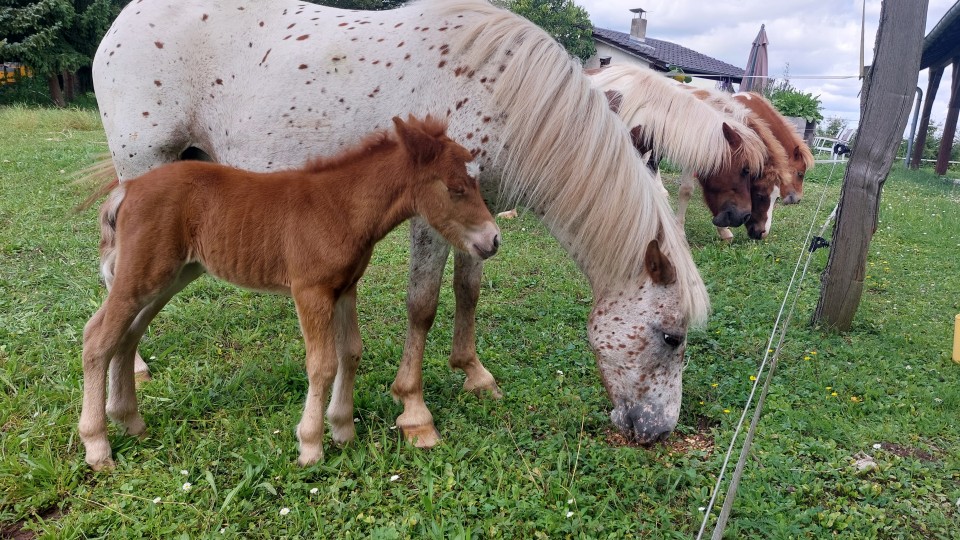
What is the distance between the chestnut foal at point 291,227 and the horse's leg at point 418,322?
445 mm

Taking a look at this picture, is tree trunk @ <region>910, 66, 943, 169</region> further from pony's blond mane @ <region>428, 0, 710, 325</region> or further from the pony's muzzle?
pony's blond mane @ <region>428, 0, 710, 325</region>

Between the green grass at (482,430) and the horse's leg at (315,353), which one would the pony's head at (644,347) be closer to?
the green grass at (482,430)

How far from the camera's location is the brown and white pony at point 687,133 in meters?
5.70

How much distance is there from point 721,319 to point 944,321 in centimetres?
173

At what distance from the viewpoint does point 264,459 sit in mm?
2564

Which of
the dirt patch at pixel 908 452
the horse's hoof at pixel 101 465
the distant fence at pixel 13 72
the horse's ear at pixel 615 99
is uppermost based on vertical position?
the distant fence at pixel 13 72

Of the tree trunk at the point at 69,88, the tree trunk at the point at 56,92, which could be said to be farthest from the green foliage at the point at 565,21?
the tree trunk at the point at 69,88

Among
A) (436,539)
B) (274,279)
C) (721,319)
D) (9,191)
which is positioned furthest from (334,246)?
(9,191)

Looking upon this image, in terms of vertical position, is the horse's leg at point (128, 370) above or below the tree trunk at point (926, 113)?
below

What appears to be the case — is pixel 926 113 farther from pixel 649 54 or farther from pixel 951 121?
pixel 649 54

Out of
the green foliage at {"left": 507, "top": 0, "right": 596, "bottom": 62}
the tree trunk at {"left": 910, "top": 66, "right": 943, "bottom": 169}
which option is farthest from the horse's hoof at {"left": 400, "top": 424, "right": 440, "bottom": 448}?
the green foliage at {"left": 507, "top": 0, "right": 596, "bottom": 62}

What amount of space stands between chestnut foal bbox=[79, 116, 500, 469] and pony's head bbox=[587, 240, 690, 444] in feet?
2.53

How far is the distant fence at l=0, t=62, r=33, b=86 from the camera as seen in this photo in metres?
19.0

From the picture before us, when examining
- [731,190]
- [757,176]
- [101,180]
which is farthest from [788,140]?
[101,180]
